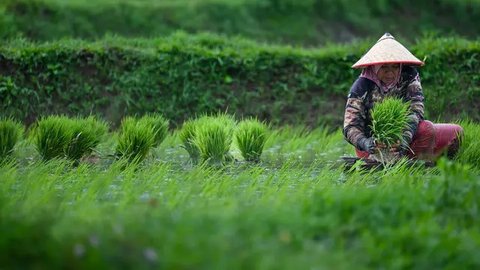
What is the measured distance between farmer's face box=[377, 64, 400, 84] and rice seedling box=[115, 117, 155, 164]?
187 cm

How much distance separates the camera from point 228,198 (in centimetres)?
424

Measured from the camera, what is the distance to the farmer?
19.2ft

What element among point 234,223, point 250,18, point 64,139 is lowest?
point 64,139

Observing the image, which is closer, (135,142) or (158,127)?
(135,142)

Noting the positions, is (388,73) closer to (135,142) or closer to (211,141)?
(211,141)

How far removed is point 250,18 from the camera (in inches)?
470

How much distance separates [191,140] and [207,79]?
8.12 feet

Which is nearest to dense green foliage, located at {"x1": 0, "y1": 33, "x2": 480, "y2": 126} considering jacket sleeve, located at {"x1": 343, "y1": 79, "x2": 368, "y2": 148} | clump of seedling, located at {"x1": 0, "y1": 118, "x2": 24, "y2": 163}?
clump of seedling, located at {"x1": 0, "y1": 118, "x2": 24, "y2": 163}

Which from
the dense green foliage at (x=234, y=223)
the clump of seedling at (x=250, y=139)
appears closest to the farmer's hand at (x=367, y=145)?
the dense green foliage at (x=234, y=223)

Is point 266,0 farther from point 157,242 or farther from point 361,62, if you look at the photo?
point 157,242

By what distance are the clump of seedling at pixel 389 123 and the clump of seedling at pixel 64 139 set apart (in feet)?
7.37

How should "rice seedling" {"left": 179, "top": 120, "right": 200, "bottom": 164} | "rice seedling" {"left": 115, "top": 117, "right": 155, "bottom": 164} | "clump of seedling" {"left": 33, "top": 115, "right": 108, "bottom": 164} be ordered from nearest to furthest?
"clump of seedling" {"left": 33, "top": 115, "right": 108, "bottom": 164}
"rice seedling" {"left": 115, "top": 117, "right": 155, "bottom": 164}
"rice seedling" {"left": 179, "top": 120, "right": 200, "bottom": 164}

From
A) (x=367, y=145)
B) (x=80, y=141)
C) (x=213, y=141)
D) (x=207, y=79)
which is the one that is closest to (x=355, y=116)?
(x=367, y=145)

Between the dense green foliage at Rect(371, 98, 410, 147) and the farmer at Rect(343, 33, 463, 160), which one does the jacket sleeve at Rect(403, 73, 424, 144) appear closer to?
the farmer at Rect(343, 33, 463, 160)
